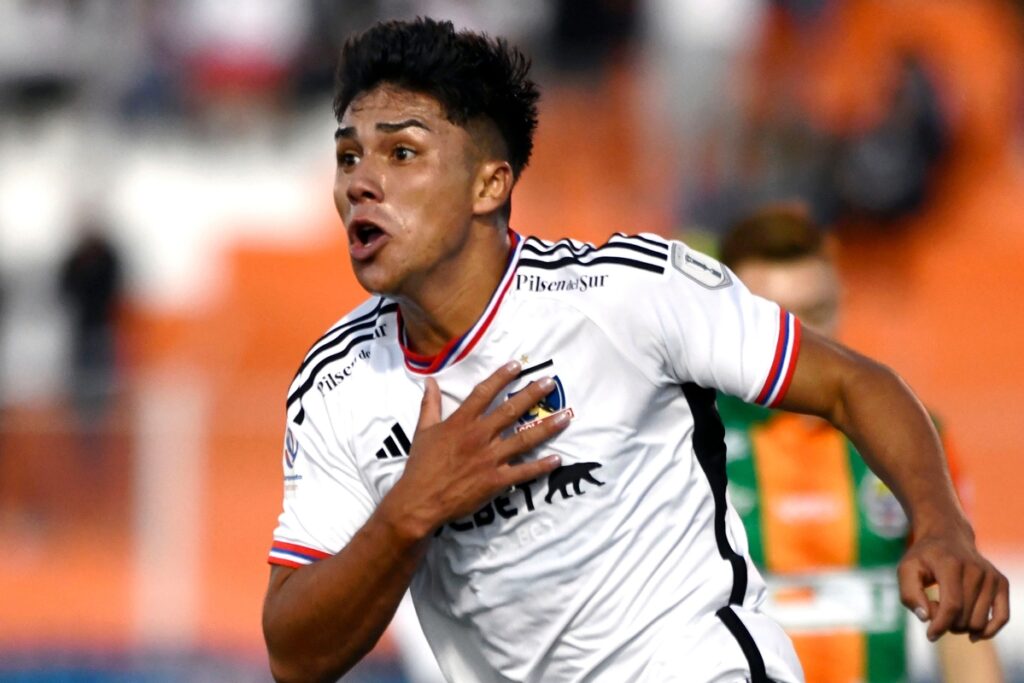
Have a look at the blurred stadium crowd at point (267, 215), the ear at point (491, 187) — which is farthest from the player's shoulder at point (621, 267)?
the blurred stadium crowd at point (267, 215)

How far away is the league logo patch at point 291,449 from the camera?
12.0 ft

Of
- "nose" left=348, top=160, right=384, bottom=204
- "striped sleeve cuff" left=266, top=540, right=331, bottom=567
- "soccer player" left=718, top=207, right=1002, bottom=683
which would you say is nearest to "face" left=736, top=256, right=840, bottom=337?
"soccer player" left=718, top=207, right=1002, bottom=683

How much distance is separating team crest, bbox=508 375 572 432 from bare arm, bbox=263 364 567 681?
37mm

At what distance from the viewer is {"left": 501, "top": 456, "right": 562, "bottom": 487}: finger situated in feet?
10.9

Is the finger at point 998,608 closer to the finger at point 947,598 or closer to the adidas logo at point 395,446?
the finger at point 947,598

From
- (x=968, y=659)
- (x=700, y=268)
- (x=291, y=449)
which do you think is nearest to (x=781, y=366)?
(x=700, y=268)

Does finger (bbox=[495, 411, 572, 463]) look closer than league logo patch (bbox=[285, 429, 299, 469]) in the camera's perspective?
Yes

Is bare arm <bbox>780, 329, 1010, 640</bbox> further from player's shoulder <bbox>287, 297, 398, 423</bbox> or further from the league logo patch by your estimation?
the league logo patch

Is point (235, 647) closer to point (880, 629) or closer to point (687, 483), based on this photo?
point (880, 629)

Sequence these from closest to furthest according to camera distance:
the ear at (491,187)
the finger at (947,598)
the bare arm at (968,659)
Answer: the finger at (947,598), the ear at (491,187), the bare arm at (968,659)

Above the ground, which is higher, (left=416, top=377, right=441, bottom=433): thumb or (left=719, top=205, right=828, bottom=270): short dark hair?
(left=719, top=205, right=828, bottom=270): short dark hair

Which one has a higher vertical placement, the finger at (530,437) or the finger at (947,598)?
the finger at (530,437)

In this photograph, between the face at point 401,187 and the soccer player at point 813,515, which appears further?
the soccer player at point 813,515

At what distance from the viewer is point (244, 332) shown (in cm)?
1299
